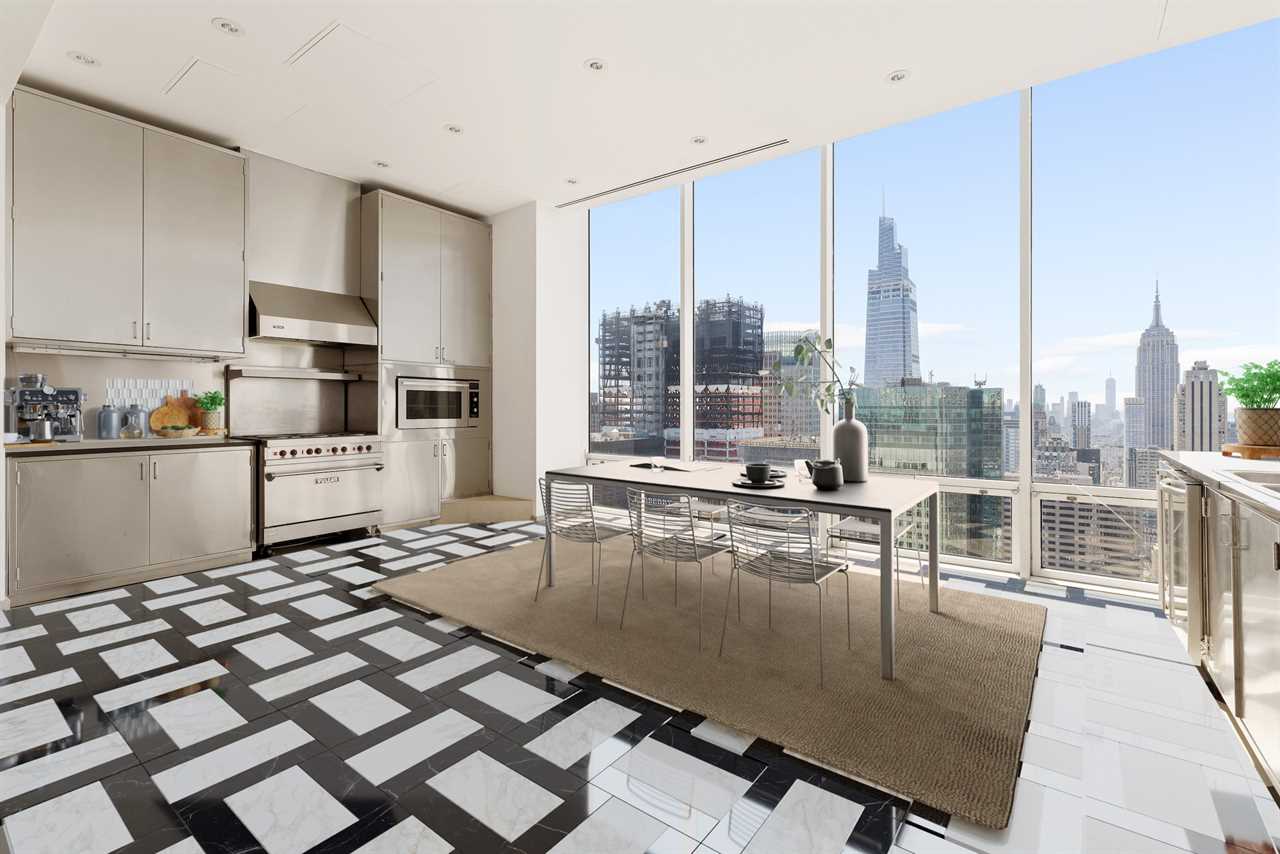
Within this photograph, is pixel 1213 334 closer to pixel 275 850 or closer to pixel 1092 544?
pixel 1092 544

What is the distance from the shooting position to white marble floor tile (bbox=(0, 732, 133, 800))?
1828 mm

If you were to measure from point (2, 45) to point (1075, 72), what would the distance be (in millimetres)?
5274

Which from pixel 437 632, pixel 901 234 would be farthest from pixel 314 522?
pixel 901 234

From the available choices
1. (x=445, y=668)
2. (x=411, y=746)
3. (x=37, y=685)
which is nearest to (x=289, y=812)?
(x=411, y=746)

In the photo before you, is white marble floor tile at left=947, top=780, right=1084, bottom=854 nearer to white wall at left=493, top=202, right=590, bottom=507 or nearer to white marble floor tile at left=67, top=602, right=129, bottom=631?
white marble floor tile at left=67, top=602, right=129, bottom=631

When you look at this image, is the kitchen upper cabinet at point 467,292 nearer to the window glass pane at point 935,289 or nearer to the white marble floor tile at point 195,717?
the window glass pane at point 935,289

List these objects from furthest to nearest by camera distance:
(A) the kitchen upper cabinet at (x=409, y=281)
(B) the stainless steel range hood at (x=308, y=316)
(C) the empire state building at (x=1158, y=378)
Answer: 1. (A) the kitchen upper cabinet at (x=409, y=281)
2. (B) the stainless steel range hood at (x=308, y=316)
3. (C) the empire state building at (x=1158, y=378)

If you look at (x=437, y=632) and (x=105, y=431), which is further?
(x=105, y=431)

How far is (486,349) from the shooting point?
6215 mm

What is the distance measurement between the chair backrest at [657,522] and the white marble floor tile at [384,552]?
7.14 ft

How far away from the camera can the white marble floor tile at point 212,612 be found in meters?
3.23

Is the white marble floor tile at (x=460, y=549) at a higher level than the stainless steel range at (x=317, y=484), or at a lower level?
lower

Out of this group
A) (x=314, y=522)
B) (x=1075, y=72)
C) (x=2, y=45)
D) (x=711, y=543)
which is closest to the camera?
(x=2, y=45)

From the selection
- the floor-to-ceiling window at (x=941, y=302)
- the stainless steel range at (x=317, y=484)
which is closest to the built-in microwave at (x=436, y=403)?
the stainless steel range at (x=317, y=484)
